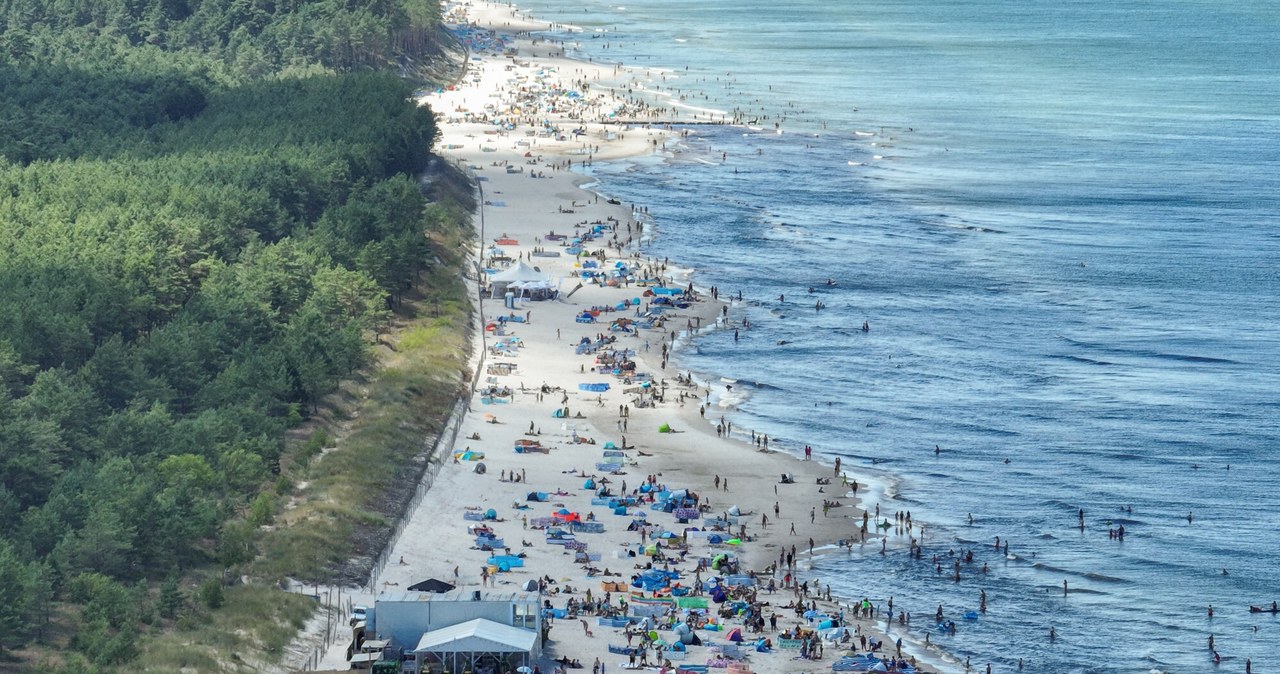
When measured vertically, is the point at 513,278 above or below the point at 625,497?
above

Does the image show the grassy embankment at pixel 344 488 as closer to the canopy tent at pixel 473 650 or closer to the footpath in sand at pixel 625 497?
the footpath in sand at pixel 625 497

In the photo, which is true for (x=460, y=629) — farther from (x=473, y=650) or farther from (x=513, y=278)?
(x=513, y=278)

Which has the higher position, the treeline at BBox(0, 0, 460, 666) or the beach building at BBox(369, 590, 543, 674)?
the treeline at BBox(0, 0, 460, 666)

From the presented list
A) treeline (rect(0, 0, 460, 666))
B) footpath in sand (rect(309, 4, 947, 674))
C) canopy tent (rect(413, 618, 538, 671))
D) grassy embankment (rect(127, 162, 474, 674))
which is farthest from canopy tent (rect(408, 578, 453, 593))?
treeline (rect(0, 0, 460, 666))

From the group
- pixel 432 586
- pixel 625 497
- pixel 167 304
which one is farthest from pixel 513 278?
pixel 432 586

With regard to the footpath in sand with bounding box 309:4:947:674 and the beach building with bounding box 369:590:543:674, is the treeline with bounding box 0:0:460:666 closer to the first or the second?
the footpath in sand with bounding box 309:4:947:674

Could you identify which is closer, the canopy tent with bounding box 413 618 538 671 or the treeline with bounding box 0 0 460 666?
the canopy tent with bounding box 413 618 538 671
